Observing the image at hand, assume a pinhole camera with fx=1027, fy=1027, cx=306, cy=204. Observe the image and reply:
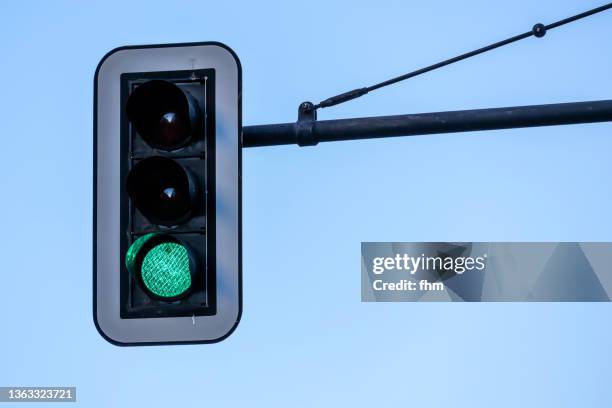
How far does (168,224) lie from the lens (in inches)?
137

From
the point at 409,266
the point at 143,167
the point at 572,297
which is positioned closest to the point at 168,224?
the point at 143,167

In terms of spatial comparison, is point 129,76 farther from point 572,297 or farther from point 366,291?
point 572,297

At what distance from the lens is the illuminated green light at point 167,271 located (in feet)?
11.4

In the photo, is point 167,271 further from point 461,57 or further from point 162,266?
point 461,57

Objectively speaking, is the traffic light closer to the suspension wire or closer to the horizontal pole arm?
the horizontal pole arm

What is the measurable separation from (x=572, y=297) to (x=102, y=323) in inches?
405

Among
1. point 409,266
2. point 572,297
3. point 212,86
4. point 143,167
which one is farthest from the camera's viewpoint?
point 572,297

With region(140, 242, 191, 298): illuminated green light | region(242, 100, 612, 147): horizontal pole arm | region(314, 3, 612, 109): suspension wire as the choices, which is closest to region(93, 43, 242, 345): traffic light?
region(140, 242, 191, 298): illuminated green light

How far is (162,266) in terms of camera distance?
11.4 feet

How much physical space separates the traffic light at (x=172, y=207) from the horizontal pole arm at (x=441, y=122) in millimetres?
833

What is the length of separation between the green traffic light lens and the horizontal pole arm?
1.04m

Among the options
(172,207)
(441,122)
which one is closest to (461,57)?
(441,122)

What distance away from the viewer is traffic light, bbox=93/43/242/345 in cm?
348

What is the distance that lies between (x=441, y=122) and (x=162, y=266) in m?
1.49
